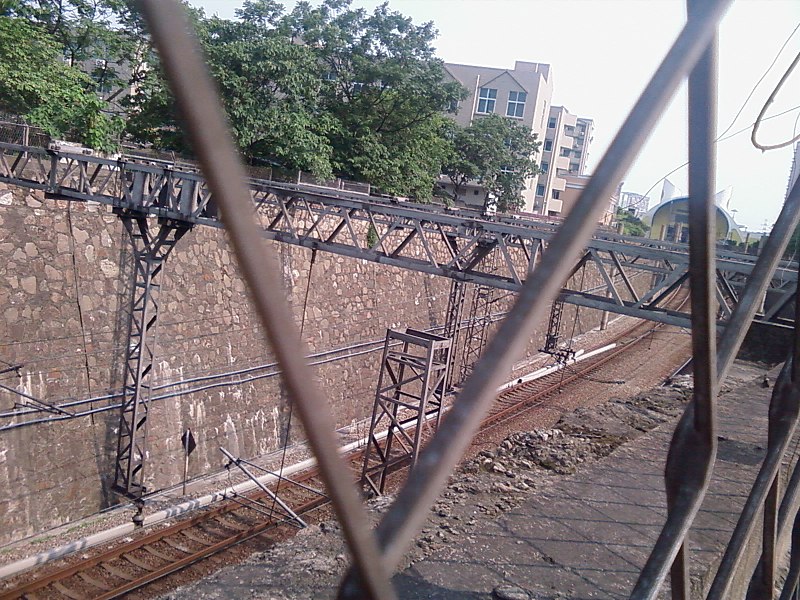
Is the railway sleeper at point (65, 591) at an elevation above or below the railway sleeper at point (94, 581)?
above

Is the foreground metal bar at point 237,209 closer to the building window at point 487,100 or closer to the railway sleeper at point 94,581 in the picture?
the railway sleeper at point 94,581

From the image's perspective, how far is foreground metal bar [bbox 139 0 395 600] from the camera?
0.37 meters

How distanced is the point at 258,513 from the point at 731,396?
623 cm

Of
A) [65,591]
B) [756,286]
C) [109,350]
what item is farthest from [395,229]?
[756,286]

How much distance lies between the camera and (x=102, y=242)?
7.37 m

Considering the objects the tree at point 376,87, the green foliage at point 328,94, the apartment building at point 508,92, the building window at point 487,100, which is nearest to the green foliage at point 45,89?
the green foliage at point 328,94

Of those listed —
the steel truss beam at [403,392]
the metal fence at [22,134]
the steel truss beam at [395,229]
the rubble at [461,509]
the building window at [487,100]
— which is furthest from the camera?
the building window at [487,100]

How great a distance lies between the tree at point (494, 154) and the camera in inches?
776

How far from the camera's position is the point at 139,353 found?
683cm

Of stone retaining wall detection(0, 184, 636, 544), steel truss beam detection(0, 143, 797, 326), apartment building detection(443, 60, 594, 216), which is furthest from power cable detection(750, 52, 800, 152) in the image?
apartment building detection(443, 60, 594, 216)

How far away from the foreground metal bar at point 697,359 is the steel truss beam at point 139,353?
6.35 m

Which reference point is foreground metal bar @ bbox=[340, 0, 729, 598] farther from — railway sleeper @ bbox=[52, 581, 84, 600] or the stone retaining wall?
railway sleeper @ bbox=[52, 581, 84, 600]

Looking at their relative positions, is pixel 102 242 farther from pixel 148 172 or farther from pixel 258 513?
pixel 258 513

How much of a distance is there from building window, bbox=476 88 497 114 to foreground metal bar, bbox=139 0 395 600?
2519 centimetres
